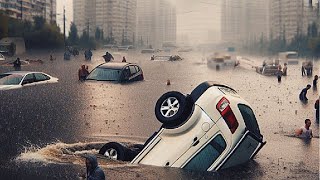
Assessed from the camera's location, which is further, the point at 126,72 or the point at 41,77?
the point at 41,77

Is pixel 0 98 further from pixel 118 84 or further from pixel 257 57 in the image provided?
pixel 257 57

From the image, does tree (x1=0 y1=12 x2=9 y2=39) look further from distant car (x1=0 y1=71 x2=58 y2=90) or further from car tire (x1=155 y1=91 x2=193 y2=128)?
car tire (x1=155 y1=91 x2=193 y2=128)

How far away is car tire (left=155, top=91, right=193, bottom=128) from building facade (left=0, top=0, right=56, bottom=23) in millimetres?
3959

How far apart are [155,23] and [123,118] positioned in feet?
5.85

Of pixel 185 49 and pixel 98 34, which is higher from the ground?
pixel 98 34

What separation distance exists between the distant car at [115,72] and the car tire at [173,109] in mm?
3195

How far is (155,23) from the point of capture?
26.9 ft

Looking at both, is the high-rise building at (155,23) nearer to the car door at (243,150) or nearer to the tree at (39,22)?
the tree at (39,22)

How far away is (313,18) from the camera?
28.4 feet

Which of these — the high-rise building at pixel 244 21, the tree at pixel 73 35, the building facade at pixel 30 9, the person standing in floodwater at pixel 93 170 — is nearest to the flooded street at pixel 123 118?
the tree at pixel 73 35

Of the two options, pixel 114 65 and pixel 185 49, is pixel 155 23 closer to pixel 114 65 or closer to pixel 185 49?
pixel 185 49

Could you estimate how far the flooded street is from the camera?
18.8ft

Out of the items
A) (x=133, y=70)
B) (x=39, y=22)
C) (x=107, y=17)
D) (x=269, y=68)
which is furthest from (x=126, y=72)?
(x=269, y=68)

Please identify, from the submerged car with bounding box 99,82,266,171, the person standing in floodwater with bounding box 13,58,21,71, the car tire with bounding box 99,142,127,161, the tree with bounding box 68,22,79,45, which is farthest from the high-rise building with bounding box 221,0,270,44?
the person standing in floodwater with bounding box 13,58,21,71
